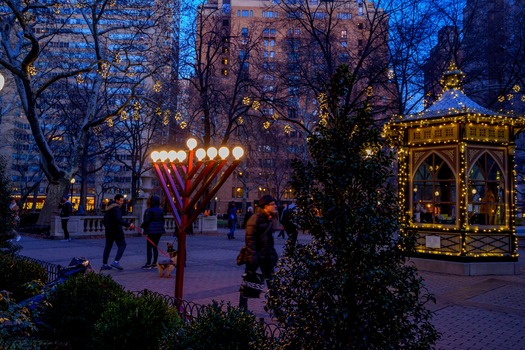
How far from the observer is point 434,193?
46.1ft

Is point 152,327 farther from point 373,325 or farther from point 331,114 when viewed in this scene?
point 331,114

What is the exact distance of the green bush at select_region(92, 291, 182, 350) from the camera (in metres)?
4.87

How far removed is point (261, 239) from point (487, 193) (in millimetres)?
9774

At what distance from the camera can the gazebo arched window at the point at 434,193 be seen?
13.8 m

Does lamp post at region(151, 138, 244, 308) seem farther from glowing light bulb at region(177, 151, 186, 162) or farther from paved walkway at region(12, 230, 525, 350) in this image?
paved walkway at region(12, 230, 525, 350)

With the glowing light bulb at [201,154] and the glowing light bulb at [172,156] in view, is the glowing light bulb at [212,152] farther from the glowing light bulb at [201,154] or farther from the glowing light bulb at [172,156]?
the glowing light bulb at [172,156]

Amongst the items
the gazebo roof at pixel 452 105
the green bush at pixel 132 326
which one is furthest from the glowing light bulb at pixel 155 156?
the gazebo roof at pixel 452 105

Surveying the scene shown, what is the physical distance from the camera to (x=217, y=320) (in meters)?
3.92

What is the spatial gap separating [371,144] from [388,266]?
3.25ft

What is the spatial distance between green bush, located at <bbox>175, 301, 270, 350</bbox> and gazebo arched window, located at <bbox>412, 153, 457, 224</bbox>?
A: 37.0 feet

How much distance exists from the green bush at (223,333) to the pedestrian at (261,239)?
339cm

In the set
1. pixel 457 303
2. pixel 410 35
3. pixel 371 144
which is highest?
pixel 410 35

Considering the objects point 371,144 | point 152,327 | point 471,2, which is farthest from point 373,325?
point 471,2

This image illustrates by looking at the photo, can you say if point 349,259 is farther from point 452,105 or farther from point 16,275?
point 452,105
